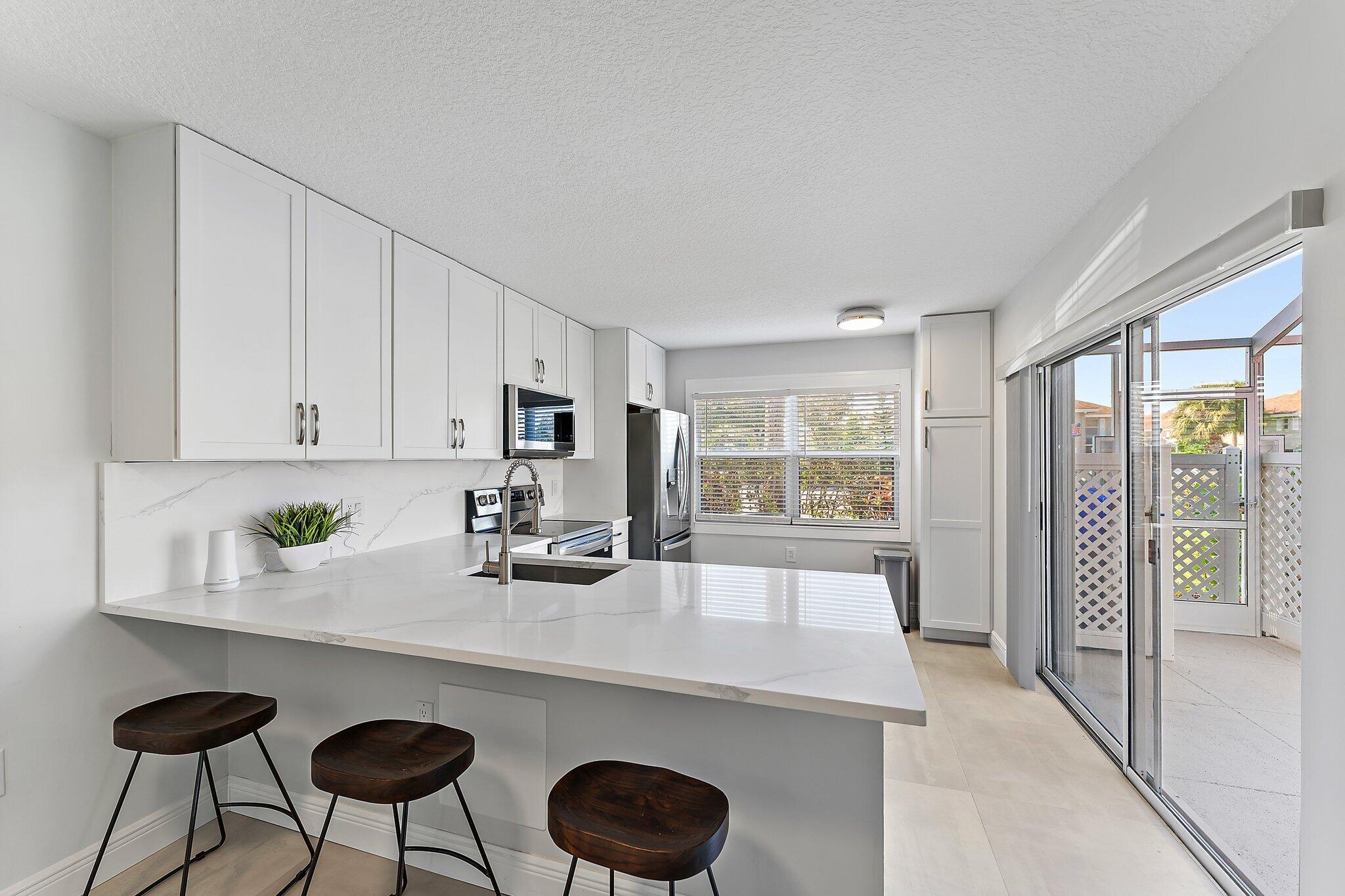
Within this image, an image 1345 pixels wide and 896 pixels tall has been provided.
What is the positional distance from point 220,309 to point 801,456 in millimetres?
4071

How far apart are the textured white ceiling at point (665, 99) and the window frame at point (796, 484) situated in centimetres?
219

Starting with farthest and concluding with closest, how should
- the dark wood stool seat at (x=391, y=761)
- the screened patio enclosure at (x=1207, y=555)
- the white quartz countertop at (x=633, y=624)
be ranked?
the screened patio enclosure at (x=1207, y=555)
the dark wood stool seat at (x=391, y=761)
the white quartz countertop at (x=633, y=624)

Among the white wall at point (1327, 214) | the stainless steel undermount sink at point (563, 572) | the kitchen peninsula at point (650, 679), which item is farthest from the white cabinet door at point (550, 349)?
the white wall at point (1327, 214)

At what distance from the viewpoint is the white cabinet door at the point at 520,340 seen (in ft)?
10.9

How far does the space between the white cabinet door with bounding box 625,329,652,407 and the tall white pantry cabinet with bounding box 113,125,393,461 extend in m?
2.31

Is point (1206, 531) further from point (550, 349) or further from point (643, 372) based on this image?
point (643, 372)

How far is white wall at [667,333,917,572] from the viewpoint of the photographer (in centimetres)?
477

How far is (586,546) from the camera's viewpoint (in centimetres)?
358

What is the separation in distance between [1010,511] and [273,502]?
12.0 ft

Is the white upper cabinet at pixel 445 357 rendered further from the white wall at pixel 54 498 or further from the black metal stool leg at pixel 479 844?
the black metal stool leg at pixel 479 844

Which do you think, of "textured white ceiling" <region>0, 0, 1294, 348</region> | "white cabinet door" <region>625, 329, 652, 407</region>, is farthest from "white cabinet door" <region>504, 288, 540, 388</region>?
"white cabinet door" <region>625, 329, 652, 407</region>

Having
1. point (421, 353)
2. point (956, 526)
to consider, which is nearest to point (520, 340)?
point (421, 353)

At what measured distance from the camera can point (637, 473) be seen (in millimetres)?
4434

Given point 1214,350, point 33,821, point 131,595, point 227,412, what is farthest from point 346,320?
point 1214,350
